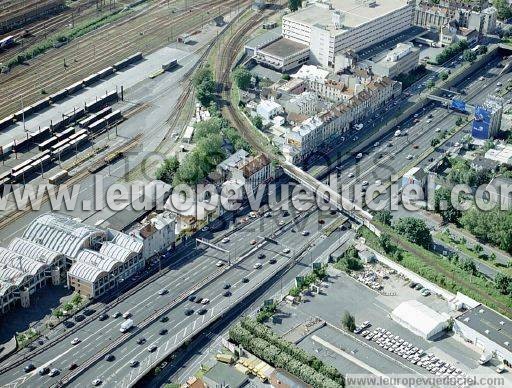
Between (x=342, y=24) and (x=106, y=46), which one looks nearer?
(x=342, y=24)

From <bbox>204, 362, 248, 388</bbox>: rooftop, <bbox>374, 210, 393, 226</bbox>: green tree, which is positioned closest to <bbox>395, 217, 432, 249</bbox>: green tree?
<bbox>374, 210, 393, 226</bbox>: green tree

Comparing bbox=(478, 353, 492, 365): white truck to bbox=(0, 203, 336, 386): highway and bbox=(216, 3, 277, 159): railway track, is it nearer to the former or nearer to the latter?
bbox=(0, 203, 336, 386): highway

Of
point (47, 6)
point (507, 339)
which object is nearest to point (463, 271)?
point (507, 339)

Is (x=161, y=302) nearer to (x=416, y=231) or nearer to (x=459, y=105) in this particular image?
(x=416, y=231)

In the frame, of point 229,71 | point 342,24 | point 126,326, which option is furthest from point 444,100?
point 126,326

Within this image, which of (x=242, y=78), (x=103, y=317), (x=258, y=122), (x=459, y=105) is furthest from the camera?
(x=242, y=78)
